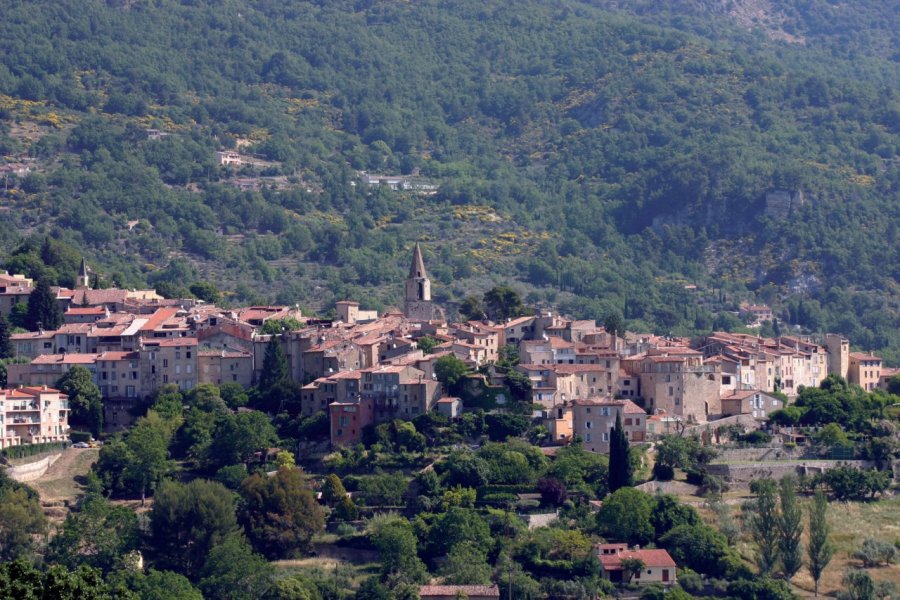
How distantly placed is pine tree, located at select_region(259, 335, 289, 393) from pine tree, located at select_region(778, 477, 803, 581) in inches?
798

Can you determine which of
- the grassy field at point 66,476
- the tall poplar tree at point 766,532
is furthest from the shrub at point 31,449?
the tall poplar tree at point 766,532

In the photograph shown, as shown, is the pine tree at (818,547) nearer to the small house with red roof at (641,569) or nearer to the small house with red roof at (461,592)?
the small house with red roof at (641,569)

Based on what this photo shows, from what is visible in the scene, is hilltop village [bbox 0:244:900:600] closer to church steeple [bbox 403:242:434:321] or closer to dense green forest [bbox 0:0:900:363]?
church steeple [bbox 403:242:434:321]

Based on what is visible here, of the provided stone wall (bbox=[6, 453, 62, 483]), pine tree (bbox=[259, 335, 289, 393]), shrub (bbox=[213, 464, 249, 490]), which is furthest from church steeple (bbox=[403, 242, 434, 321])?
stone wall (bbox=[6, 453, 62, 483])

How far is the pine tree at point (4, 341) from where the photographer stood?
9406cm

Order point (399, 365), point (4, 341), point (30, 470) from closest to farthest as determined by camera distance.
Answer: point (30, 470)
point (399, 365)
point (4, 341)

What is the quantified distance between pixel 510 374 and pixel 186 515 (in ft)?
47.3

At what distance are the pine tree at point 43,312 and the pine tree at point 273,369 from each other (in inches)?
443

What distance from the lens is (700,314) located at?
142875 mm

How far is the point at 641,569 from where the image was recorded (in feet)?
258

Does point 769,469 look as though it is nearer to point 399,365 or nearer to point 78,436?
point 399,365

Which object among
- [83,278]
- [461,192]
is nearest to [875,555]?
[83,278]

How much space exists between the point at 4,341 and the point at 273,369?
1153cm

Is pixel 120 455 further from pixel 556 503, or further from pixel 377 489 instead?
pixel 556 503
